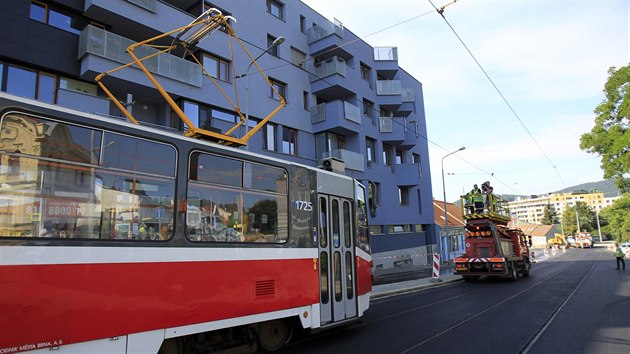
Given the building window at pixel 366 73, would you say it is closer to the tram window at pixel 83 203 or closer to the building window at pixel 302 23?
the building window at pixel 302 23

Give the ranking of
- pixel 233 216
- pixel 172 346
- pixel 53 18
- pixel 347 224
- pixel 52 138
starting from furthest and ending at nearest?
pixel 53 18 < pixel 347 224 < pixel 233 216 < pixel 172 346 < pixel 52 138

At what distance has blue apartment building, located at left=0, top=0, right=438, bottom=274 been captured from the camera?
13.2m

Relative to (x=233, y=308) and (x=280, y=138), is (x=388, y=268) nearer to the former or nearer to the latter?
(x=280, y=138)

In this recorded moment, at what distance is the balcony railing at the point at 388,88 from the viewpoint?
30.2 metres

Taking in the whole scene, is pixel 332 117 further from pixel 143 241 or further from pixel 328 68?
pixel 143 241

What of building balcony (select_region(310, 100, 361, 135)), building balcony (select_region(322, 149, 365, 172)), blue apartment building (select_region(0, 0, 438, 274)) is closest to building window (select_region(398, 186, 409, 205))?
blue apartment building (select_region(0, 0, 438, 274))

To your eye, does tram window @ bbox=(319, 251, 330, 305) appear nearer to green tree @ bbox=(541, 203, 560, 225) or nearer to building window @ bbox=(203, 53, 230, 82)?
building window @ bbox=(203, 53, 230, 82)

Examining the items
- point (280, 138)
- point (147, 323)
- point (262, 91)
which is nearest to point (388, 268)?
point (280, 138)

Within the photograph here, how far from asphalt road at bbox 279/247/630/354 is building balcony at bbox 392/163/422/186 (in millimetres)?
18177

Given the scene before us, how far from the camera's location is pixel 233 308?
16.7 feet

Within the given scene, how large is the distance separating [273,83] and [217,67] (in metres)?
4.06

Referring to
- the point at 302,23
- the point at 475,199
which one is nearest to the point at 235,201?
the point at 475,199

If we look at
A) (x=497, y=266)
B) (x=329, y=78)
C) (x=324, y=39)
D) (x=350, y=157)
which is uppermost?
(x=324, y=39)

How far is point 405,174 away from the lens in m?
31.0
